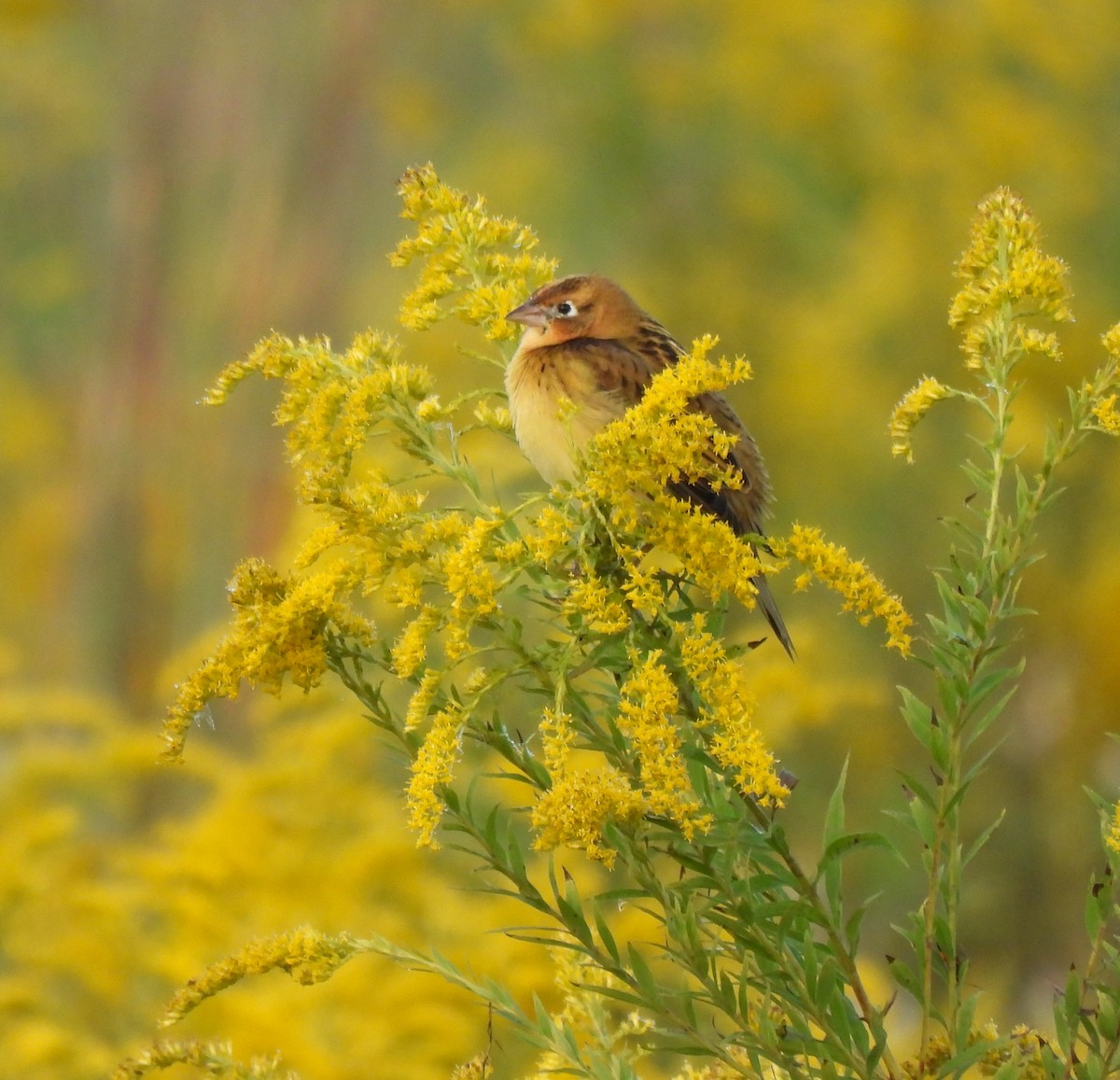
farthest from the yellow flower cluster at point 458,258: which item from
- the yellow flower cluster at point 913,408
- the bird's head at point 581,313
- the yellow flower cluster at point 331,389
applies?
the bird's head at point 581,313

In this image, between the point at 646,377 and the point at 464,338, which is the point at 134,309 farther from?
the point at 646,377

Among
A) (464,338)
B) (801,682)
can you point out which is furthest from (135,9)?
(801,682)

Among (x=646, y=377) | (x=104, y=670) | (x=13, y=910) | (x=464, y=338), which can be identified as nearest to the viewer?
(x=646, y=377)

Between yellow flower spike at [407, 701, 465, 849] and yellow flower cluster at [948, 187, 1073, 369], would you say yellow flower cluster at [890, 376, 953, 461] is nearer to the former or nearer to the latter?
yellow flower cluster at [948, 187, 1073, 369]

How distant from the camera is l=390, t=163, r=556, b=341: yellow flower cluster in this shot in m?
1.83

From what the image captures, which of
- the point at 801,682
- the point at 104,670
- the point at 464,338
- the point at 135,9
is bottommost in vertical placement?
the point at 801,682

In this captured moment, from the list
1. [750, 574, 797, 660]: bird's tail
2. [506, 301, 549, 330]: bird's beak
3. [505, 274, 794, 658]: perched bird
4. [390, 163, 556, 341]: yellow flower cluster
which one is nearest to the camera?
[390, 163, 556, 341]: yellow flower cluster

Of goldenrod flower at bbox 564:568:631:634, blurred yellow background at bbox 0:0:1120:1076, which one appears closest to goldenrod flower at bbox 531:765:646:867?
goldenrod flower at bbox 564:568:631:634

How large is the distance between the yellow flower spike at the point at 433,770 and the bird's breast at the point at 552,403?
3.09 feet

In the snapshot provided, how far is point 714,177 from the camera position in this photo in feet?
30.0

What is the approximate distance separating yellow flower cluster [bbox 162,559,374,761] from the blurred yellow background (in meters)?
4.91

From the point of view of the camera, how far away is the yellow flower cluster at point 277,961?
1.55 meters

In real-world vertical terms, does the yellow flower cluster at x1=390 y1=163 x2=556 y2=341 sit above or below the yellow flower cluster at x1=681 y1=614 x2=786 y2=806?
above

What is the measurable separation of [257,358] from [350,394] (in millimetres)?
105
